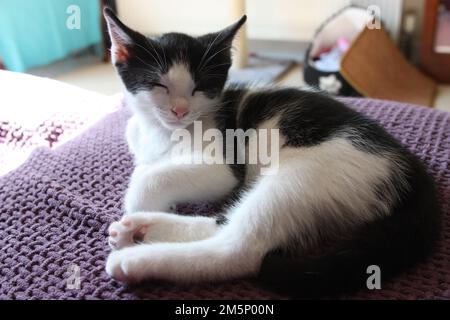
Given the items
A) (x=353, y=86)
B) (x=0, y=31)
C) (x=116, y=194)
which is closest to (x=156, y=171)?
(x=116, y=194)

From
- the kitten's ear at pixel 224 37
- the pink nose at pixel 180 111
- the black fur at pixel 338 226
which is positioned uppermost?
the kitten's ear at pixel 224 37

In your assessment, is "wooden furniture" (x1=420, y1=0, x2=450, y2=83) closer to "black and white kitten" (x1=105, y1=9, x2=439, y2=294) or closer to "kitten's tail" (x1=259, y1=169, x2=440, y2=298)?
"black and white kitten" (x1=105, y1=9, x2=439, y2=294)

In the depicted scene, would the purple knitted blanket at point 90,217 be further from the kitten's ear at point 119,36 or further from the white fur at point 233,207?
the kitten's ear at point 119,36

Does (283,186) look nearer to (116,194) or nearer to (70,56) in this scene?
(116,194)

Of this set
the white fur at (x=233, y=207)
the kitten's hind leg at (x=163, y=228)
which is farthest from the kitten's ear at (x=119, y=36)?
the kitten's hind leg at (x=163, y=228)

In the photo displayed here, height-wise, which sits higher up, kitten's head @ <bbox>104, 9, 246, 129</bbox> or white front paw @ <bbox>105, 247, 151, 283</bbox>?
kitten's head @ <bbox>104, 9, 246, 129</bbox>

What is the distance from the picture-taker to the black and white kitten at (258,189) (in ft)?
2.80

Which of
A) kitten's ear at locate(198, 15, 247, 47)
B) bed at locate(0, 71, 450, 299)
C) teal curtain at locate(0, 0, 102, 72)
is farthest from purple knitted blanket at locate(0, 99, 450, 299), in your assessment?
teal curtain at locate(0, 0, 102, 72)

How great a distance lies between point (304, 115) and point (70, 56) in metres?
2.74

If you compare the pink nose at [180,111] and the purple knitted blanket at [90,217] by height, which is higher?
the pink nose at [180,111]

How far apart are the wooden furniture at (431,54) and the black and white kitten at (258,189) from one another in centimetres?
204

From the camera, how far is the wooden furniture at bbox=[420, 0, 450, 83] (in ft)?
9.29

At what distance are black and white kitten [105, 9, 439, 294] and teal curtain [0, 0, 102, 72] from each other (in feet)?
6.16

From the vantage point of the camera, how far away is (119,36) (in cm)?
109
